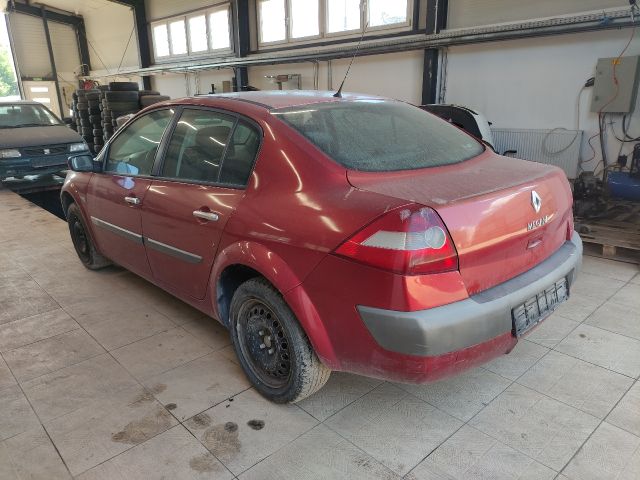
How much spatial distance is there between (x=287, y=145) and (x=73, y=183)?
239 centimetres

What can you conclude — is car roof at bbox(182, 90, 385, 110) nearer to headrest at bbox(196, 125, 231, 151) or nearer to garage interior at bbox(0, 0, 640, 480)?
headrest at bbox(196, 125, 231, 151)

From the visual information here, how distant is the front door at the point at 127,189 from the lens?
2711 millimetres

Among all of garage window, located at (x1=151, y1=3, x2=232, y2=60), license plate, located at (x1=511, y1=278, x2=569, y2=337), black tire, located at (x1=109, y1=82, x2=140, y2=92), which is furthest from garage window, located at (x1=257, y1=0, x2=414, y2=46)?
license plate, located at (x1=511, y1=278, x2=569, y2=337)

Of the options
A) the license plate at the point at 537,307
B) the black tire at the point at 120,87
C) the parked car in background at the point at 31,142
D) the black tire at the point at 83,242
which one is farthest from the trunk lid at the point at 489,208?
the black tire at the point at 120,87

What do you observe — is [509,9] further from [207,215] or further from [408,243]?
[408,243]

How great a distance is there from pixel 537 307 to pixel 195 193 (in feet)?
5.46

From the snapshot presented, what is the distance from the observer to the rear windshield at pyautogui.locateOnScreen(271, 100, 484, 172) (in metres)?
1.97

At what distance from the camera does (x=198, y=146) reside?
7.87 ft

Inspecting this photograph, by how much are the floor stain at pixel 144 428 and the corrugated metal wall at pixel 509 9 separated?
6170 millimetres

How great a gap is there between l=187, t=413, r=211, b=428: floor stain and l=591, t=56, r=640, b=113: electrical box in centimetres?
561

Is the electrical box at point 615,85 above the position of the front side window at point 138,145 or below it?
above

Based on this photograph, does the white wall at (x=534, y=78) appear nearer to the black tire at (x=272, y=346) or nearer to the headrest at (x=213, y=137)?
the headrest at (x=213, y=137)

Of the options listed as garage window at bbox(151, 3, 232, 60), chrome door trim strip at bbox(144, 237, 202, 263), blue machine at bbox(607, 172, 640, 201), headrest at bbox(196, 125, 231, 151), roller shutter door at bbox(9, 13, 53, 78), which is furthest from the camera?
roller shutter door at bbox(9, 13, 53, 78)

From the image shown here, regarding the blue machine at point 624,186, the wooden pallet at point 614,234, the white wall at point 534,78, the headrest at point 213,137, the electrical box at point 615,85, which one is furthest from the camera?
the white wall at point 534,78
